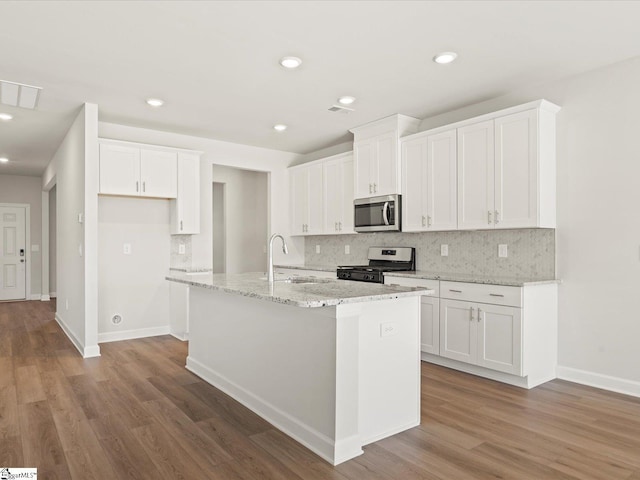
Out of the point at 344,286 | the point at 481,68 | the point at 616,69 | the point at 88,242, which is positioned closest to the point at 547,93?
the point at 616,69

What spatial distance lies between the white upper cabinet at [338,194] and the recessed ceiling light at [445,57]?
7.50ft

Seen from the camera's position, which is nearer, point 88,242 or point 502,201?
point 502,201

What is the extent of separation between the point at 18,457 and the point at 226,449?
1102 millimetres

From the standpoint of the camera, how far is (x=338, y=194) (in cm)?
580

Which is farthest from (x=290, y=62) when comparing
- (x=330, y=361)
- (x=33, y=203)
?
(x=33, y=203)

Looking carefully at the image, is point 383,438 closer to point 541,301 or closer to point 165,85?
Answer: point 541,301

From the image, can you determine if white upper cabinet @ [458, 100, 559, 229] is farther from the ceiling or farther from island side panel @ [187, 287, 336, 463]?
island side panel @ [187, 287, 336, 463]

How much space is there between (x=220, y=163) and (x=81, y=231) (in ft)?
6.78

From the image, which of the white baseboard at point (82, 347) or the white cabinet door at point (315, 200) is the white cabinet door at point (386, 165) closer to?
the white cabinet door at point (315, 200)

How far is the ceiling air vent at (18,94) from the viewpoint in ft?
12.8

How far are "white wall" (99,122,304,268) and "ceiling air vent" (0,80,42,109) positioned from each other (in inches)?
32.7

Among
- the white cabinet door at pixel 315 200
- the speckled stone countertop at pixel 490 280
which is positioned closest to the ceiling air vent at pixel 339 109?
the white cabinet door at pixel 315 200

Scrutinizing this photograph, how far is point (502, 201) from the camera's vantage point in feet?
12.6

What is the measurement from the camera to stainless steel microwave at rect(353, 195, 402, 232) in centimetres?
480
